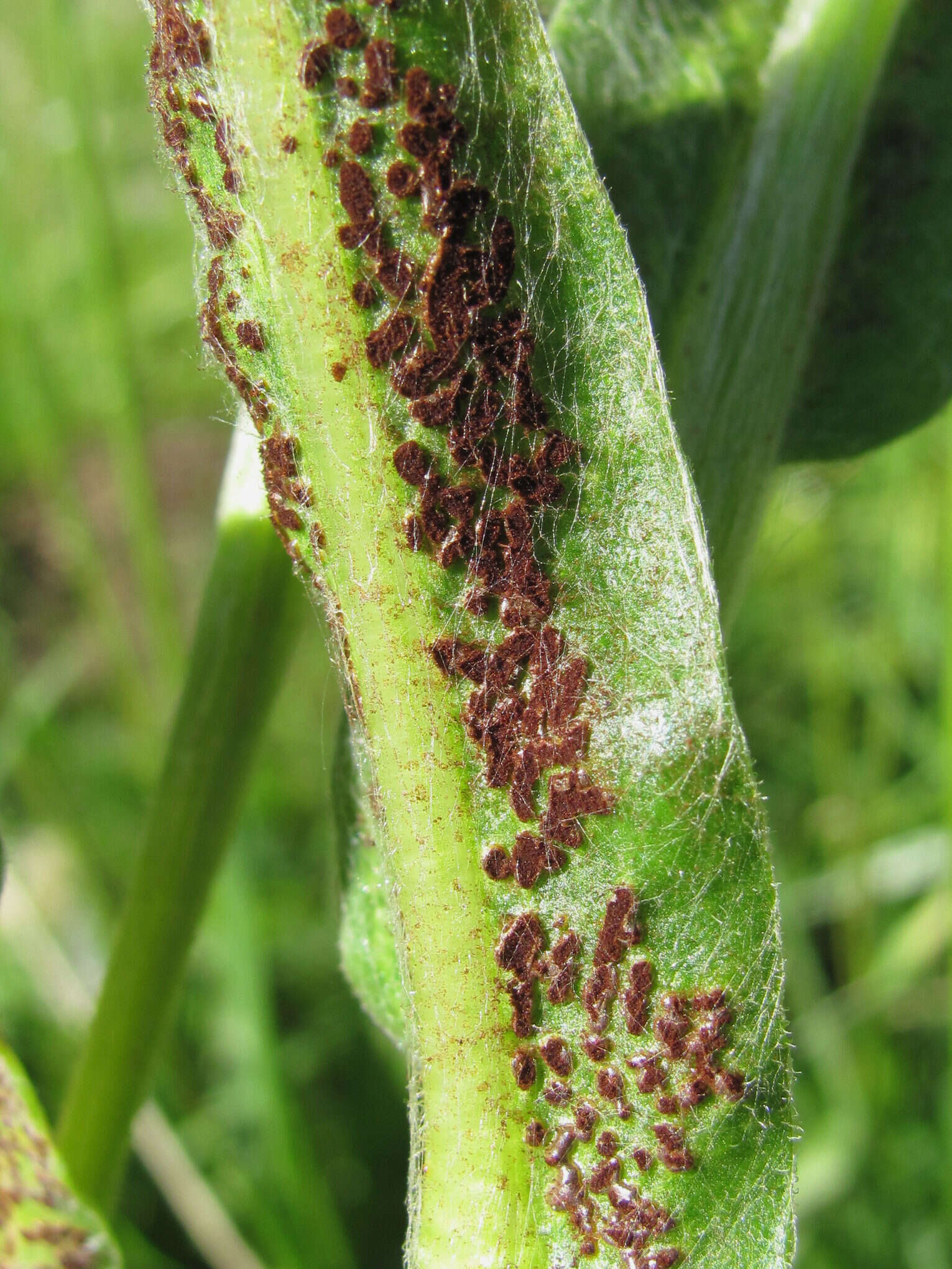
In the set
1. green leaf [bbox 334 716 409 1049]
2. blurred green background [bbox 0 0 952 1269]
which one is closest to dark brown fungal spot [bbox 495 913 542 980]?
green leaf [bbox 334 716 409 1049]

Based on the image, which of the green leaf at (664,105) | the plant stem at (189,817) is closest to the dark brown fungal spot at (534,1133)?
the plant stem at (189,817)

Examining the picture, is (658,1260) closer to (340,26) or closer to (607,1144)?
(607,1144)

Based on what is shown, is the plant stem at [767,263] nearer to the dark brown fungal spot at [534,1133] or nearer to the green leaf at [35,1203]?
the dark brown fungal spot at [534,1133]

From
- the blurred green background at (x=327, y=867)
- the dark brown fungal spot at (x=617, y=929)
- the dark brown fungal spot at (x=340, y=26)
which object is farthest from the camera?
the blurred green background at (x=327, y=867)

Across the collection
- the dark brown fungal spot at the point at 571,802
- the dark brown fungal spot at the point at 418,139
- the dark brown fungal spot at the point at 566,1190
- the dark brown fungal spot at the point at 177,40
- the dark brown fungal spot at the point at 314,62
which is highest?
the dark brown fungal spot at the point at 177,40

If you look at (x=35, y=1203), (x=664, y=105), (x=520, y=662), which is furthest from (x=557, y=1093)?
(x=664, y=105)

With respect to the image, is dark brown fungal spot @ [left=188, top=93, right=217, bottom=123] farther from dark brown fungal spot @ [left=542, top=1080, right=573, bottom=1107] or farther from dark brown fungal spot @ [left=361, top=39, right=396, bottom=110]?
dark brown fungal spot @ [left=542, top=1080, right=573, bottom=1107]

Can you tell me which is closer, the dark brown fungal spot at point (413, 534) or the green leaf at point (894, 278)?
the dark brown fungal spot at point (413, 534)
